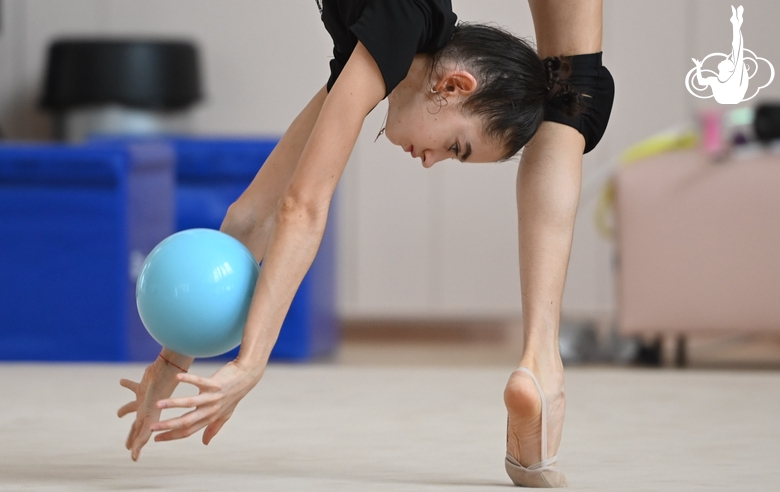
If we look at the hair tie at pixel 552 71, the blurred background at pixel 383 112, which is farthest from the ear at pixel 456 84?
the blurred background at pixel 383 112

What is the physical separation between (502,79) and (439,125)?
10cm

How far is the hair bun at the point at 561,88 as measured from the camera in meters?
1.26

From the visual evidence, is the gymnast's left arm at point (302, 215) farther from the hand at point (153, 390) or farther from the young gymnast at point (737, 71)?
the young gymnast at point (737, 71)

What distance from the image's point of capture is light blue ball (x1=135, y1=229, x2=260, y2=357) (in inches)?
45.4

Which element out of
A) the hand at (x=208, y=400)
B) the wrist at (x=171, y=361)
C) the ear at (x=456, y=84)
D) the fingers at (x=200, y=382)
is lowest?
the wrist at (x=171, y=361)

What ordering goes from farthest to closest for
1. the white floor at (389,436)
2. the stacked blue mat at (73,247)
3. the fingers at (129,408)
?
1. the stacked blue mat at (73,247)
2. the fingers at (129,408)
3. the white floor at (389,436)

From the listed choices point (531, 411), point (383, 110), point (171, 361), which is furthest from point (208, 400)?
point (383, 110)

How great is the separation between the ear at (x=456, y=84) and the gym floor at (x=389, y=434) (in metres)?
0.47

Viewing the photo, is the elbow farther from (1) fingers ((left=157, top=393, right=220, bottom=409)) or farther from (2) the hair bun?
(2) the hair bun

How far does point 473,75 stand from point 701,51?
3024 millimetres

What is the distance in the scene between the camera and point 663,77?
157 inches

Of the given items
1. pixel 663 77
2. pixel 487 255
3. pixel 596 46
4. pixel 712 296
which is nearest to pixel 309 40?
pixel 487 255

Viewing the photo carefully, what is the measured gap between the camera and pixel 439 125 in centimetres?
119

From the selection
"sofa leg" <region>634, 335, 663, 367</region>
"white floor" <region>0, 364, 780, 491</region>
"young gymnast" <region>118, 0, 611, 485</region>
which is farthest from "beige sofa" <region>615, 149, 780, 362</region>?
"young gymnast" <region>118, 0, 611, 485</region>
